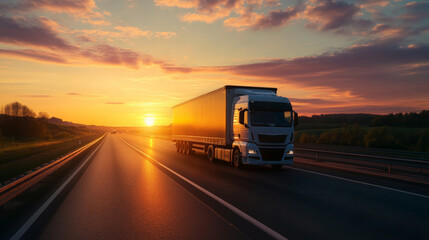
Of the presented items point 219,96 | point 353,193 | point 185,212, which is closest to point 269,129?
point 219,96

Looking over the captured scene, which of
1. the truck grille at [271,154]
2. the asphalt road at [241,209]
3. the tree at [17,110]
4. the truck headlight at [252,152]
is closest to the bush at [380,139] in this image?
the truck grille at [271,154]

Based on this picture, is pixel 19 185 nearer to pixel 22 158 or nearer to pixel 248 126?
pixel 248 126

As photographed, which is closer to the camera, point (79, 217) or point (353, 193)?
point (79, 217)

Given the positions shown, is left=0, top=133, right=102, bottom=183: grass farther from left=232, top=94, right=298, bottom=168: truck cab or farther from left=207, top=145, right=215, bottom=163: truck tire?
left=232, top=94, right=298, bottom=168: truck cab

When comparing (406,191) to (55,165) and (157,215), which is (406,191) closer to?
(157,215)

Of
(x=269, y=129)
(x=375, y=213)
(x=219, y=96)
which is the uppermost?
(x=219, y=96)

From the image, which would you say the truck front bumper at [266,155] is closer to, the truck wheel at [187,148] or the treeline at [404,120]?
the truck wheel at [187,148]

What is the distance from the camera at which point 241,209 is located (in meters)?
7.28

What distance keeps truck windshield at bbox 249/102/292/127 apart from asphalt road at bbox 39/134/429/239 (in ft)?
11.0

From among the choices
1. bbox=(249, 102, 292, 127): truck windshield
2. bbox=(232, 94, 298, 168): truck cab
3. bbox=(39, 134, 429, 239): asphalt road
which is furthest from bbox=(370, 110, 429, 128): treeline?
bbox=(39, 134, 429, 239): asphalt road

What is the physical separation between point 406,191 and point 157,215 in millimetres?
7511

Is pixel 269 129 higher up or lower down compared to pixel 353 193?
higher up

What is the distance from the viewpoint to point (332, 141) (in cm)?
5078

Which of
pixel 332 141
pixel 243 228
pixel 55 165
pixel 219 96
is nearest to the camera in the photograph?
pixel 243 228
